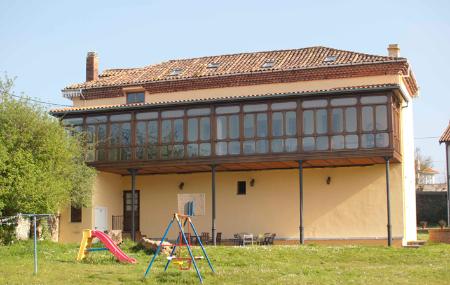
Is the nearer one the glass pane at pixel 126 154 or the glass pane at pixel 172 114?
the glass pane at pixel 172 114

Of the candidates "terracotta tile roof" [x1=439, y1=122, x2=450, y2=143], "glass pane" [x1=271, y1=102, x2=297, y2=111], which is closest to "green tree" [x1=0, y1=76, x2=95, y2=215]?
"glass pane" [x1=271, y1=102, x2=297, y2=111]

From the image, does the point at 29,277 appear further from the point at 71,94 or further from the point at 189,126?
the point at 71,94

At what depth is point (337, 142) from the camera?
31.1m

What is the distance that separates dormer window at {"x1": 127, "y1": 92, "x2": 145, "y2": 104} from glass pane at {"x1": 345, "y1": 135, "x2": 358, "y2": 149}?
11.0 m

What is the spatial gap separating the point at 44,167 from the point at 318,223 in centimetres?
1190

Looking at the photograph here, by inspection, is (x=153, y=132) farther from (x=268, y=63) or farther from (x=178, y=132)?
(x=268, y=63)

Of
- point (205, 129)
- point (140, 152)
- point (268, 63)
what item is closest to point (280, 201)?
point (205, 129)

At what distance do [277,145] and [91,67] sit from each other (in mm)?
13637

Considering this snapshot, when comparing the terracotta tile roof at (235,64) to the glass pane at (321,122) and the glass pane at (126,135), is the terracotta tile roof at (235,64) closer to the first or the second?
the glass pane at (321,122)

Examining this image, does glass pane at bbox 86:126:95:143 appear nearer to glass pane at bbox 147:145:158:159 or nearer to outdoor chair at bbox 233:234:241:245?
glass pane at bbox 147:145:158:159

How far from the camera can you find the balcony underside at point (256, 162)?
30891mm

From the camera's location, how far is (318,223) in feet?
110

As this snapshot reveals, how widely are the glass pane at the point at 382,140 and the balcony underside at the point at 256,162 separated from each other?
0.29 m

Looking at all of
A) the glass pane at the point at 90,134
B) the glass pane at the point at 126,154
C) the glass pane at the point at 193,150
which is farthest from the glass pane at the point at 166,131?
the glass pane at the point at 90,134
